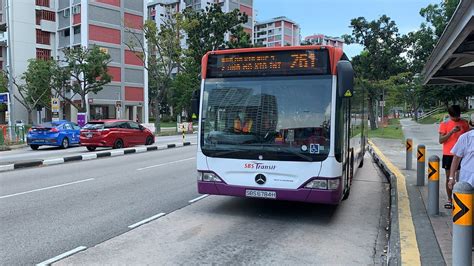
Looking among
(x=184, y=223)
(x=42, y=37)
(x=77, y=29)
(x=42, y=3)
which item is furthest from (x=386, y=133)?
(x=42, y=3)

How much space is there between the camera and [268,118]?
6.81 m

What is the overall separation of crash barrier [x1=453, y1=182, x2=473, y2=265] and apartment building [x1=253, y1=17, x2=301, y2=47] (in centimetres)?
13032

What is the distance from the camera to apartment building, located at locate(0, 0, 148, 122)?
182ft

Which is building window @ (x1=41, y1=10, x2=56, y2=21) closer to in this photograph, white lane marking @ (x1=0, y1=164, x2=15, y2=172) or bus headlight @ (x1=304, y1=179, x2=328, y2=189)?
white lane marking @ (x1=0, y1=164, x2=15, y2=172)

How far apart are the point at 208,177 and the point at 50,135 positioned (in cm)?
1763

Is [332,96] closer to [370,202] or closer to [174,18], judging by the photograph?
[370,202]

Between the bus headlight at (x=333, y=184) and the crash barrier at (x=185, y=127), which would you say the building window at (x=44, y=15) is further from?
the bus headlight at (x=333, y=184)

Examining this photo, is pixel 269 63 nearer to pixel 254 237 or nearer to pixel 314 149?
pixel 314 149

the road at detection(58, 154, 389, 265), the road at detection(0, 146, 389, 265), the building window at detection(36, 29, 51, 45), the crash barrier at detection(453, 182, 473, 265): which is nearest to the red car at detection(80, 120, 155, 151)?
the road at detection(0, 146, 389, 265)

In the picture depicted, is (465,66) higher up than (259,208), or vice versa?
(465,66)

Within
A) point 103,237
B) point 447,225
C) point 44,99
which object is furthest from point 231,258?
point 44,99

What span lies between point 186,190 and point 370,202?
404 centimetres

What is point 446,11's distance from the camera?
42969mm

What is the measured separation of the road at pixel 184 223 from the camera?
213 inches
